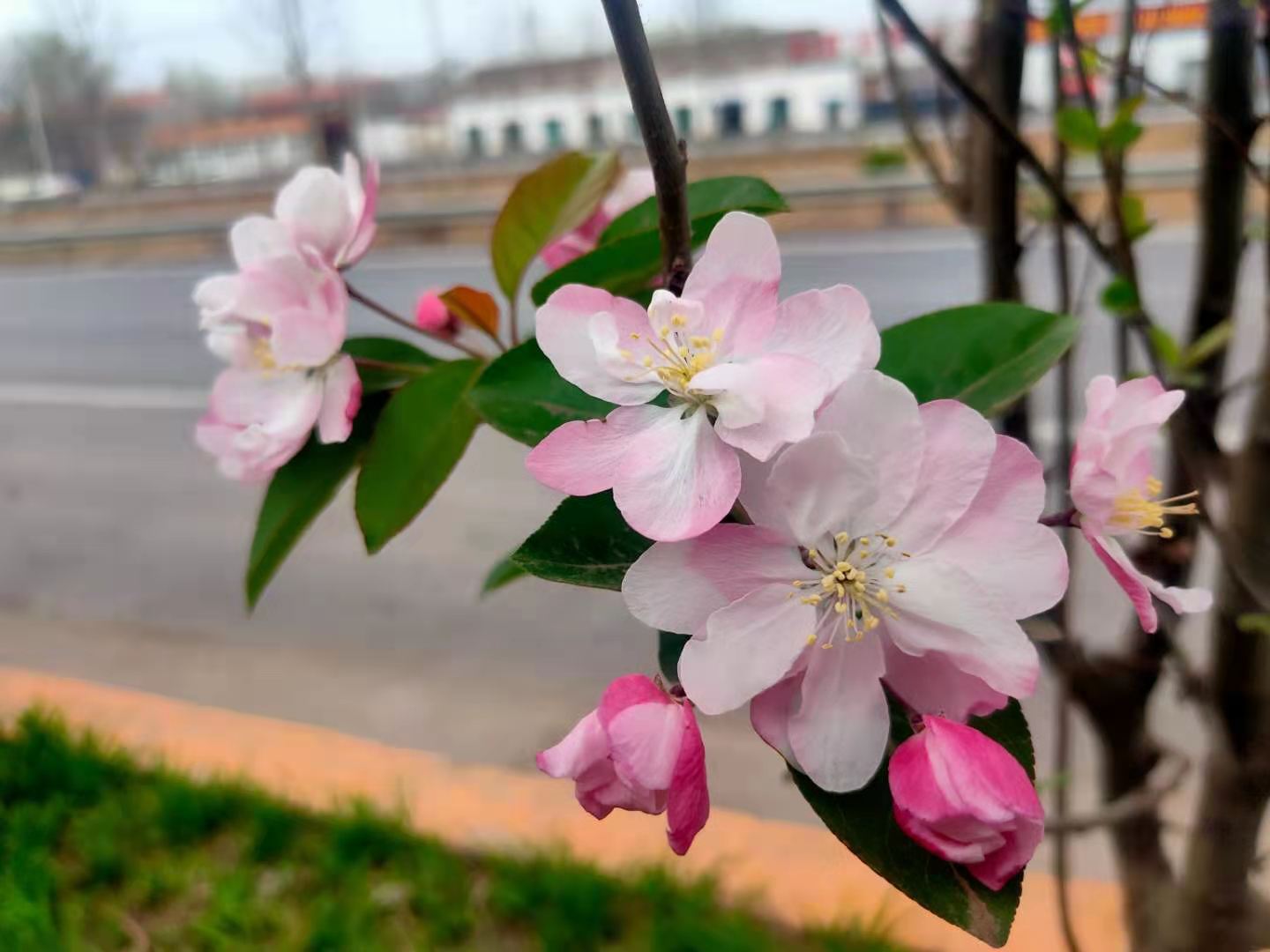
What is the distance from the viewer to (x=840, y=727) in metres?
0.27

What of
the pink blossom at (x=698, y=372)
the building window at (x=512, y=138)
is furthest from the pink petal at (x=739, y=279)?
the building window at (x=512, y=138)

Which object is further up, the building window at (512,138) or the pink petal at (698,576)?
the building window at (512,138)

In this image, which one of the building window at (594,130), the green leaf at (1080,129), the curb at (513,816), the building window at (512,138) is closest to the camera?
the green leaf at (1080,129)

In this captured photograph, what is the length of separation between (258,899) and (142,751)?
494 mm

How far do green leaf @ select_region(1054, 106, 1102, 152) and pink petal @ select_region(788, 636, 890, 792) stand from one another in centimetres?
47

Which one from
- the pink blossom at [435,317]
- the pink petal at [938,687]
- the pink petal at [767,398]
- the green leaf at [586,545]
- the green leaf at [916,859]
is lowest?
the green leaf at [916,859]

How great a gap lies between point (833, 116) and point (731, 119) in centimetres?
71

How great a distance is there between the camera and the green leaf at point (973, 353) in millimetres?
357

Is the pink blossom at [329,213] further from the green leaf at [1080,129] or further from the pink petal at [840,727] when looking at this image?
the green leaf at [1080,129]

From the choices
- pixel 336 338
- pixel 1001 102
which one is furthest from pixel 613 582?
pixel 1001 102

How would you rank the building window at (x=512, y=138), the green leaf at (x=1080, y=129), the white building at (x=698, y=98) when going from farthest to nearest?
the building window at (x=512, y=138)
the white building at (x=698, y=98)
the green leaf at (x=1080, y=129)

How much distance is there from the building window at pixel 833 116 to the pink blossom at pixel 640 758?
7.64 meters

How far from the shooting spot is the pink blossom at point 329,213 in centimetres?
45

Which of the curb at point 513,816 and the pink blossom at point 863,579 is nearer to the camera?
the pink blossom at point 863,579
